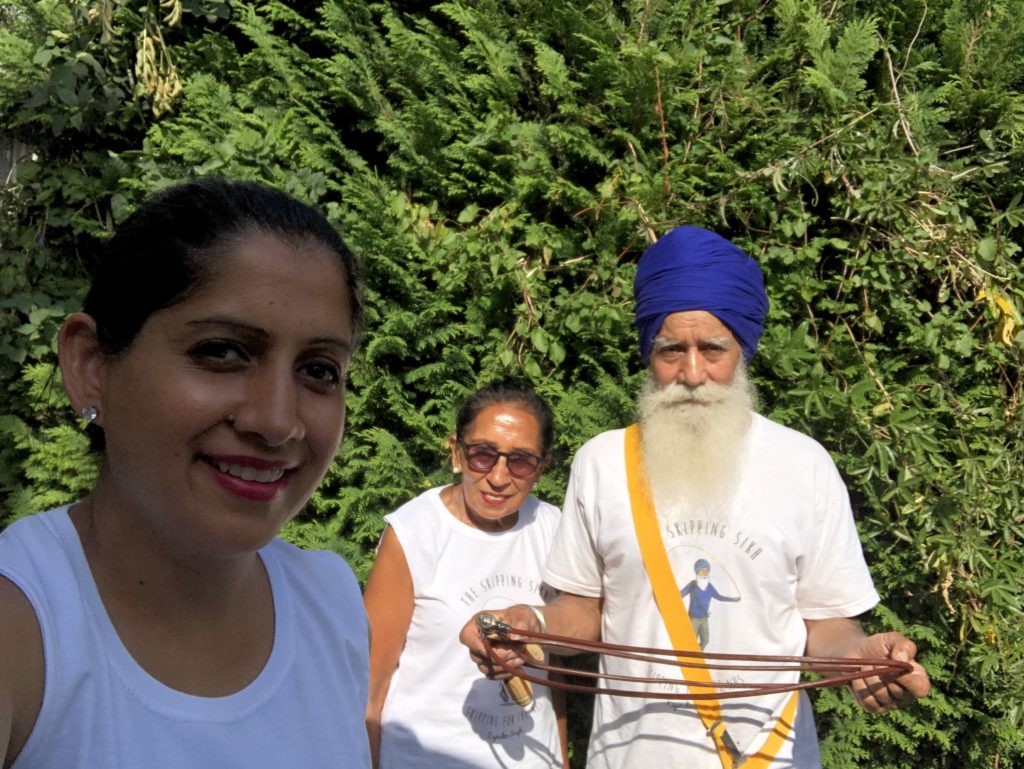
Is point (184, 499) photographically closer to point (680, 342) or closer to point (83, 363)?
point (83, 363)

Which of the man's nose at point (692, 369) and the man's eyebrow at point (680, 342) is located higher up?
the man's eyebrow at point (680, 342)

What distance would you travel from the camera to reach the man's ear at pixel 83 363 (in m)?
1.17

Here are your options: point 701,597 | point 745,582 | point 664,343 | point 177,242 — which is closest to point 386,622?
point 701,597

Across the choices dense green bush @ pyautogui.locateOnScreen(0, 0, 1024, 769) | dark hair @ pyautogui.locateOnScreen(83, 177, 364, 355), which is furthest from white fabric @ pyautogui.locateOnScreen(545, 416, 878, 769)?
dark hair @ pyautogui.locateOnScreen(83, 177, 364, 355)

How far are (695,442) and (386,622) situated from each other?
111cm

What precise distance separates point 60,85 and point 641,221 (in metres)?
3.03

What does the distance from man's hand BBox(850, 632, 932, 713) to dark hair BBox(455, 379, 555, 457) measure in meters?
1.19

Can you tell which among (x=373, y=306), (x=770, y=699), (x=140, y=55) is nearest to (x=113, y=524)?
(x=770, y=699)

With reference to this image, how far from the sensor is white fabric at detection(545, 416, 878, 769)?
247 cm

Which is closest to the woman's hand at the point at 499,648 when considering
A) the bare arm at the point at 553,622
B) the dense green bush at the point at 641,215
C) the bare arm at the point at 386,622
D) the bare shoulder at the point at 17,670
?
the bare arm at the point at 553,622

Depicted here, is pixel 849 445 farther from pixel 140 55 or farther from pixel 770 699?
pixel 140 55

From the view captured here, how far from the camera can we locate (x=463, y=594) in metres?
2.83

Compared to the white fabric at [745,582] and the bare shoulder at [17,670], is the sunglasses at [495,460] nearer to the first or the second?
the white fabric at [745,582]

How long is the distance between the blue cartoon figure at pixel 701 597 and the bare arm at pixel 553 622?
0.33m
